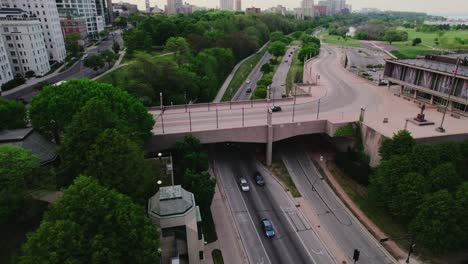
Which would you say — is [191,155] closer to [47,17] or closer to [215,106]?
[215,106]

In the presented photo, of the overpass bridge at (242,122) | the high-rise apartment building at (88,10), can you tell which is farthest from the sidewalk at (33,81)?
the high-rise apartment building at (88,10)

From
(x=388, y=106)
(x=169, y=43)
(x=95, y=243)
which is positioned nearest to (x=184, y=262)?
(x=95, y=243)

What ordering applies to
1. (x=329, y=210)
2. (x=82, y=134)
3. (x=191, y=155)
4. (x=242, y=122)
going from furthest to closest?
(x=242, y=122) → (x=191, y=155) → (x=329, y=210) → (x=82, y=134)

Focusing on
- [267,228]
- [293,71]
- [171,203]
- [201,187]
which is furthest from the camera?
[293,71]

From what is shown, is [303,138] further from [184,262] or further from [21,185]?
[21,185]

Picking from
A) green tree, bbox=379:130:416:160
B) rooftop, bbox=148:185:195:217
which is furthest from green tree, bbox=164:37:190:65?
rooftop, bbox=148:185:195:217

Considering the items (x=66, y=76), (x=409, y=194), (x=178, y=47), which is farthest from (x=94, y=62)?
(x=409, y=194)

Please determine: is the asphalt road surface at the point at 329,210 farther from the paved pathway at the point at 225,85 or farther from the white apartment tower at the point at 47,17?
the white apartment tower at the point at 47,17
